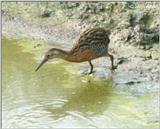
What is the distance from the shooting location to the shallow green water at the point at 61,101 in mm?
7203

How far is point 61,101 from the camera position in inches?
314

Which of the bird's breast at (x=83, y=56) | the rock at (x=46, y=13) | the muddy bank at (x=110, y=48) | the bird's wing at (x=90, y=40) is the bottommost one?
the muddy bank at (x=110, y=48)

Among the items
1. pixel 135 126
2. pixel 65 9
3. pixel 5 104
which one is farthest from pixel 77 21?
pixel 135 126

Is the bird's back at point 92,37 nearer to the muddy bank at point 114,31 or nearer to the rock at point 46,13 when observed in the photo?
the muddy bank at point 114,31

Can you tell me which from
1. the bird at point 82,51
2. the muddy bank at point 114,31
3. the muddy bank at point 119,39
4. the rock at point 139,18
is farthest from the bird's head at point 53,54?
the rock at point 139,18

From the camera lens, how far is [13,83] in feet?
28.8

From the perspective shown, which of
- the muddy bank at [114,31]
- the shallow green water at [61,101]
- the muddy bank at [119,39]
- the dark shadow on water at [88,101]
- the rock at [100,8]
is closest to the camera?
the shallow green water at [61,101]

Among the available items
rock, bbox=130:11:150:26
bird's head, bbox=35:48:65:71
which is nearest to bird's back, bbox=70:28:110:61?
bird's head, bbox=35:48:65:71

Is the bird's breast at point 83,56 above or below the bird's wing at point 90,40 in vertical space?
below

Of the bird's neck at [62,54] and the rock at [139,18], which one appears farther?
the rock at [139,18]

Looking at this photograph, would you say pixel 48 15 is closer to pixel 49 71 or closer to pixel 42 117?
pixel 49 71

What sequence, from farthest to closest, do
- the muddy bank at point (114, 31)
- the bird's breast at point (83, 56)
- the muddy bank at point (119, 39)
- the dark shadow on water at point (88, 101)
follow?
the muddy bank at point (114, 31) → the bird's breast at point (83, 56) → the muddy bank at point (119, 39) → the dark shadow on water at point (88, 101)

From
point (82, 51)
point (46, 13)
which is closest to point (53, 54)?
point (82, 51)

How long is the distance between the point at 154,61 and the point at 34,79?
6.56 ft
